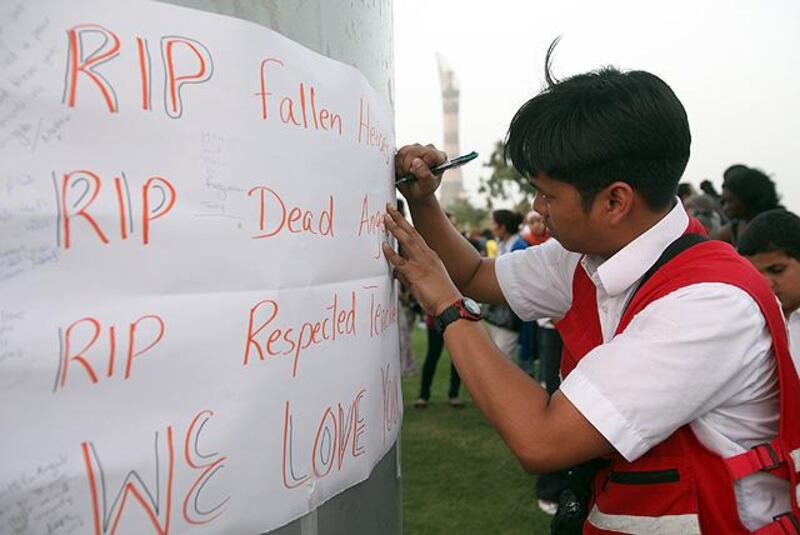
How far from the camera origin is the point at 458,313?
1547 mm

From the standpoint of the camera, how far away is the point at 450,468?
4941 millimetres

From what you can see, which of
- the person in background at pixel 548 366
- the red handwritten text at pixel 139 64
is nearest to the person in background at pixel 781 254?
the person in background at pixel 548 366

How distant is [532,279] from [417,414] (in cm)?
452

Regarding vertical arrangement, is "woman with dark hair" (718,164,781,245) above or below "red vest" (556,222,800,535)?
above

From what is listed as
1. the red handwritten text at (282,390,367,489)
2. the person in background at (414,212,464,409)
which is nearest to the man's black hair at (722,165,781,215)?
the person in background at (414,212,464,409)

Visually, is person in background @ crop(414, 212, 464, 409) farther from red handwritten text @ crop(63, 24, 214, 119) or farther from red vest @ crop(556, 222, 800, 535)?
red handwritten text @ crop(63, 24, 214, 119)

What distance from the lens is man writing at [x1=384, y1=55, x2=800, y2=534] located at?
1.31m

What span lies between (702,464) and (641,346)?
31 centimetres

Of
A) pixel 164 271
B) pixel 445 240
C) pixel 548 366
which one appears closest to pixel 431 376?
pixel 548 366

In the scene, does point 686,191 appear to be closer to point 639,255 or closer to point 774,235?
point 774,235

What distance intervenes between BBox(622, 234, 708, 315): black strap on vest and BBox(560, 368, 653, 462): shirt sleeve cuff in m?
0.26

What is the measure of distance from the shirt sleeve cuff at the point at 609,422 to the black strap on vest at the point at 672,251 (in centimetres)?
26

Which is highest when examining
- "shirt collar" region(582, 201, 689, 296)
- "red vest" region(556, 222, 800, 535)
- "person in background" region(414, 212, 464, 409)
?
"shirt collar" region(582, 201, 689, 296)

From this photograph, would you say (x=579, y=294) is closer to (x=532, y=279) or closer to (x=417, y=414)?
(x=532, y=279)
